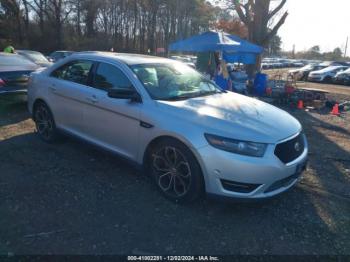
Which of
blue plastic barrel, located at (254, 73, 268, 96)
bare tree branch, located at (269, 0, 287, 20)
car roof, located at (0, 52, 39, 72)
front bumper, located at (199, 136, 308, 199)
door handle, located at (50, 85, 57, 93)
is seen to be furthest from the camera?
bare tree branch, located at (269, 0, 287, 20)

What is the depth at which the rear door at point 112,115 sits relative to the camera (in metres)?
4.05

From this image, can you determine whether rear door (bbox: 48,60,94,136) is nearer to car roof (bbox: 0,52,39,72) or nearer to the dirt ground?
the dirt ground

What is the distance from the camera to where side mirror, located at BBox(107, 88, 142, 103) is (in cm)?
388

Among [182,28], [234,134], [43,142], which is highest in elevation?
[182,28]

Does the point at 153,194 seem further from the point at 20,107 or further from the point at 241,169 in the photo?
the point at 20,107

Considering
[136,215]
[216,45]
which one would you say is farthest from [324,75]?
[136,215]

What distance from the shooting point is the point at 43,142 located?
18.7 ft

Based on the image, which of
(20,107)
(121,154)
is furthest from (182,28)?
(121,154)

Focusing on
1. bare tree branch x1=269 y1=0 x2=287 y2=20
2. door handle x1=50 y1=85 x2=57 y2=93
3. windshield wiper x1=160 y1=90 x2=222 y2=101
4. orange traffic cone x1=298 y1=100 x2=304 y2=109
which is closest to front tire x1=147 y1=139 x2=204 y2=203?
windshield wiper x1=160 y1=90 x2=222 y2=101

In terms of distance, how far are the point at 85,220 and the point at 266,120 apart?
229 centimetres

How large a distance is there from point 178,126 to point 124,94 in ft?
2.71

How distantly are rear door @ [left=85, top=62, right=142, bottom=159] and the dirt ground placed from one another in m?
0.48

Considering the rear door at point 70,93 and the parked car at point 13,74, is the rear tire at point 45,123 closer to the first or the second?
the rear door at point 70,93

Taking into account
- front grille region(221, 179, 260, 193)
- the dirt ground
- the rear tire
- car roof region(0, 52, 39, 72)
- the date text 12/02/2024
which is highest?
car roof region(0, 52, 39, 72)
